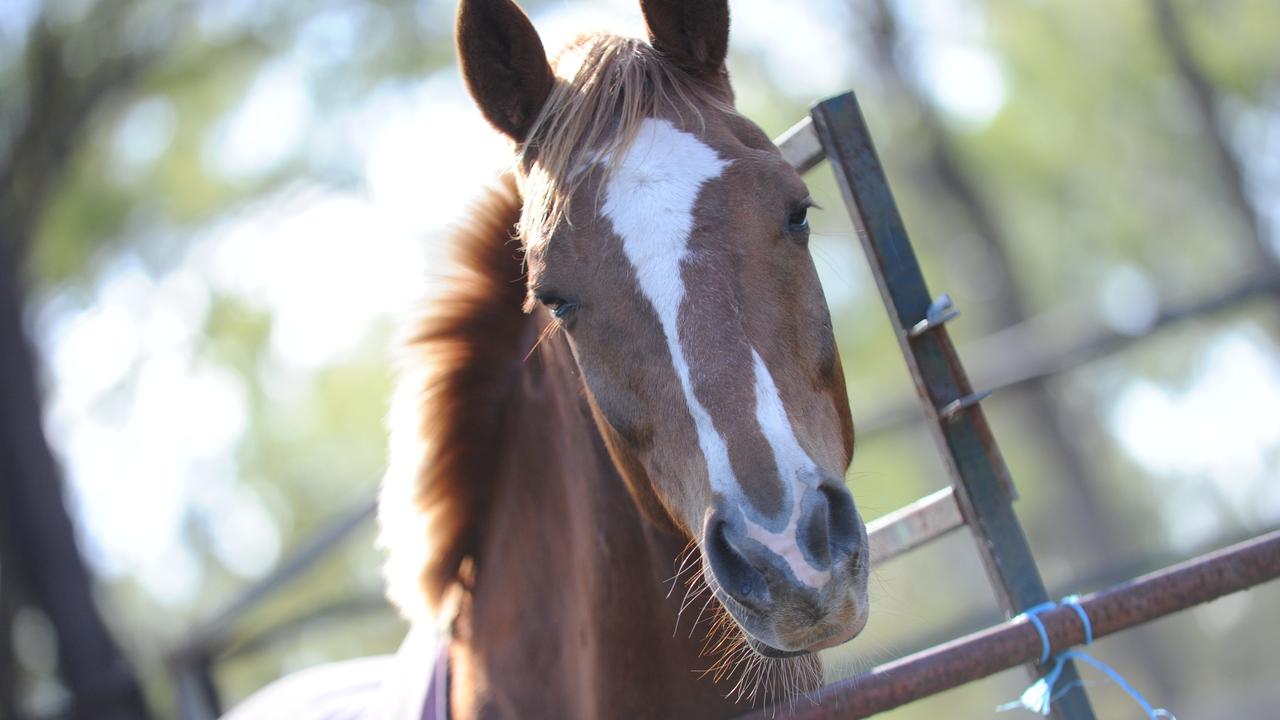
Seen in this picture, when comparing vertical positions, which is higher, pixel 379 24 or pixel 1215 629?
pixel 379 24

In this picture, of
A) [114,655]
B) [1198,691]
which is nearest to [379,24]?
[114,655]

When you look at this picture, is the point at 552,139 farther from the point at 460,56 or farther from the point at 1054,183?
the point at 1054,183

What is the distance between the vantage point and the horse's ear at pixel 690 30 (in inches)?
84.9

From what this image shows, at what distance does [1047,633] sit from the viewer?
193 centimetres

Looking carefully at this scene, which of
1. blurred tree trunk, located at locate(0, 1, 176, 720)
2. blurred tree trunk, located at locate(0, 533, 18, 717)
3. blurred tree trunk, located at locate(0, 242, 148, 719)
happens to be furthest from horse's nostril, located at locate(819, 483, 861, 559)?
blurred tree trunk, located at locate(0, 533, 18, 717)

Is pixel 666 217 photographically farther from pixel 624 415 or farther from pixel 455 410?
pixel 455 410

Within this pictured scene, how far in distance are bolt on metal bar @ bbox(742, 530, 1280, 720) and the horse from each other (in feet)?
0.37

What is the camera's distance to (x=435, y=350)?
2.49 meters

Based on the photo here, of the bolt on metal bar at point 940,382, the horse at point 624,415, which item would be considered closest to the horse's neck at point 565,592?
the horse at point 624,415

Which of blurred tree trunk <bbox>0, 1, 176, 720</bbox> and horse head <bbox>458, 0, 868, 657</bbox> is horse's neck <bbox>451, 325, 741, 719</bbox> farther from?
blurred tree trunk <bbox>0, 1, 176, 720</bbox>

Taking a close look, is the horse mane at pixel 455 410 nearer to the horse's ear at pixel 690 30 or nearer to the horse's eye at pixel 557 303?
the horse's ear at pixel 690 30

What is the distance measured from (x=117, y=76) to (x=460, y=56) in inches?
323

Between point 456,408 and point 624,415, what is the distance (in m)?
0.70

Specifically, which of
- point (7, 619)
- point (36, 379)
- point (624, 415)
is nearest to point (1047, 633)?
point (624, 415)
